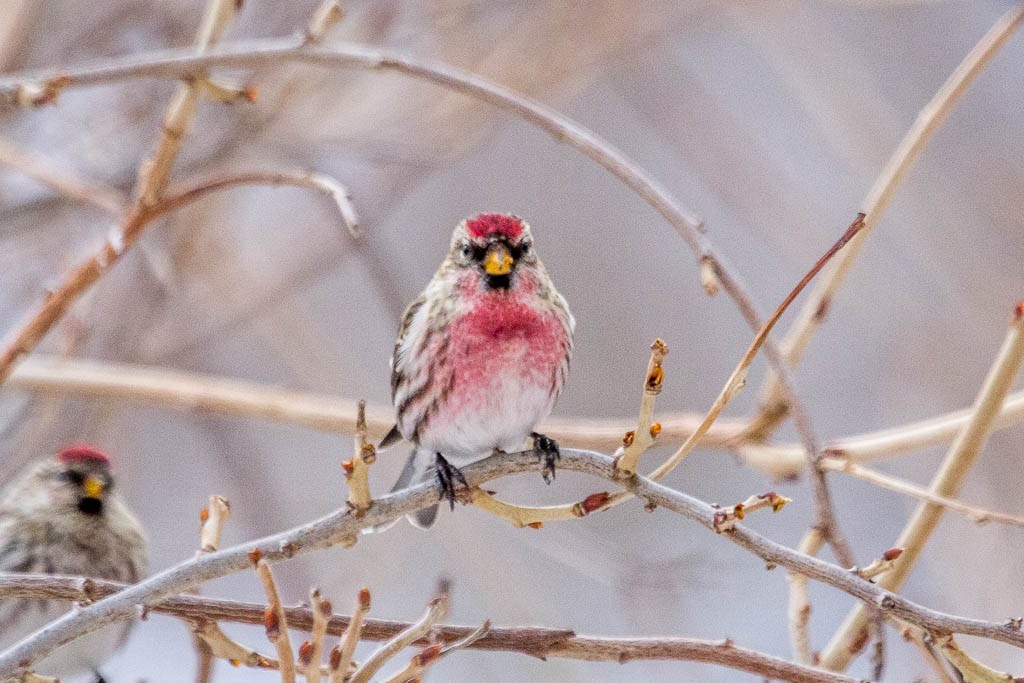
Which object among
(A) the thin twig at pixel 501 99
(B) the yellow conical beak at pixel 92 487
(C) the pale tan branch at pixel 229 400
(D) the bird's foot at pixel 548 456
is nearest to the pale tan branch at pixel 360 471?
(D) the bird's foot at pixel 548 456

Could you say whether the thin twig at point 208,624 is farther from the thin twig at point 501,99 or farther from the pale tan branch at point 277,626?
the thin twig at point 501,99

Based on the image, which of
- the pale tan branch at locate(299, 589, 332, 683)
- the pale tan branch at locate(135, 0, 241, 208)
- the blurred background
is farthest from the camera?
the blurred background

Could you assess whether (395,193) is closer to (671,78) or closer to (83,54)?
(83,54)

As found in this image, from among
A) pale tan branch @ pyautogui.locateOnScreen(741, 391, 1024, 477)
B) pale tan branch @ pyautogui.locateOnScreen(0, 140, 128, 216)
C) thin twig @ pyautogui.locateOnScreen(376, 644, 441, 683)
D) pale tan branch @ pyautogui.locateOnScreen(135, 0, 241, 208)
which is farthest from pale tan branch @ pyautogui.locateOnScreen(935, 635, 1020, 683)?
pale tan branch @ pyautogui.locateOnScreen(0, 140, 128, 216)

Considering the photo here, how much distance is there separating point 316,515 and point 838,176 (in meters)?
3.28

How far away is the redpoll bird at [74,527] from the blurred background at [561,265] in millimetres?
153

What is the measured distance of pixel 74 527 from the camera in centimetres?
321

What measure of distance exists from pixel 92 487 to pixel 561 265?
2754 mm

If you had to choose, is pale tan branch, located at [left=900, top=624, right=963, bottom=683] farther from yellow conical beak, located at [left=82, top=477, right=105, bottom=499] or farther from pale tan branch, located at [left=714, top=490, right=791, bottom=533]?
yellow conical beak, located at [left=82, top=477, right=105, bottom=499]

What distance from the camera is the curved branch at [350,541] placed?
143 cm

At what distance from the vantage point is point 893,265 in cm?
523

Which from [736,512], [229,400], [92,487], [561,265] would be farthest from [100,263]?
[561,265]

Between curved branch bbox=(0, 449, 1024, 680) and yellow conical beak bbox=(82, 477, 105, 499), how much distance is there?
1.76m

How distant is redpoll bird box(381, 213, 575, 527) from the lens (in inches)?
92.9
